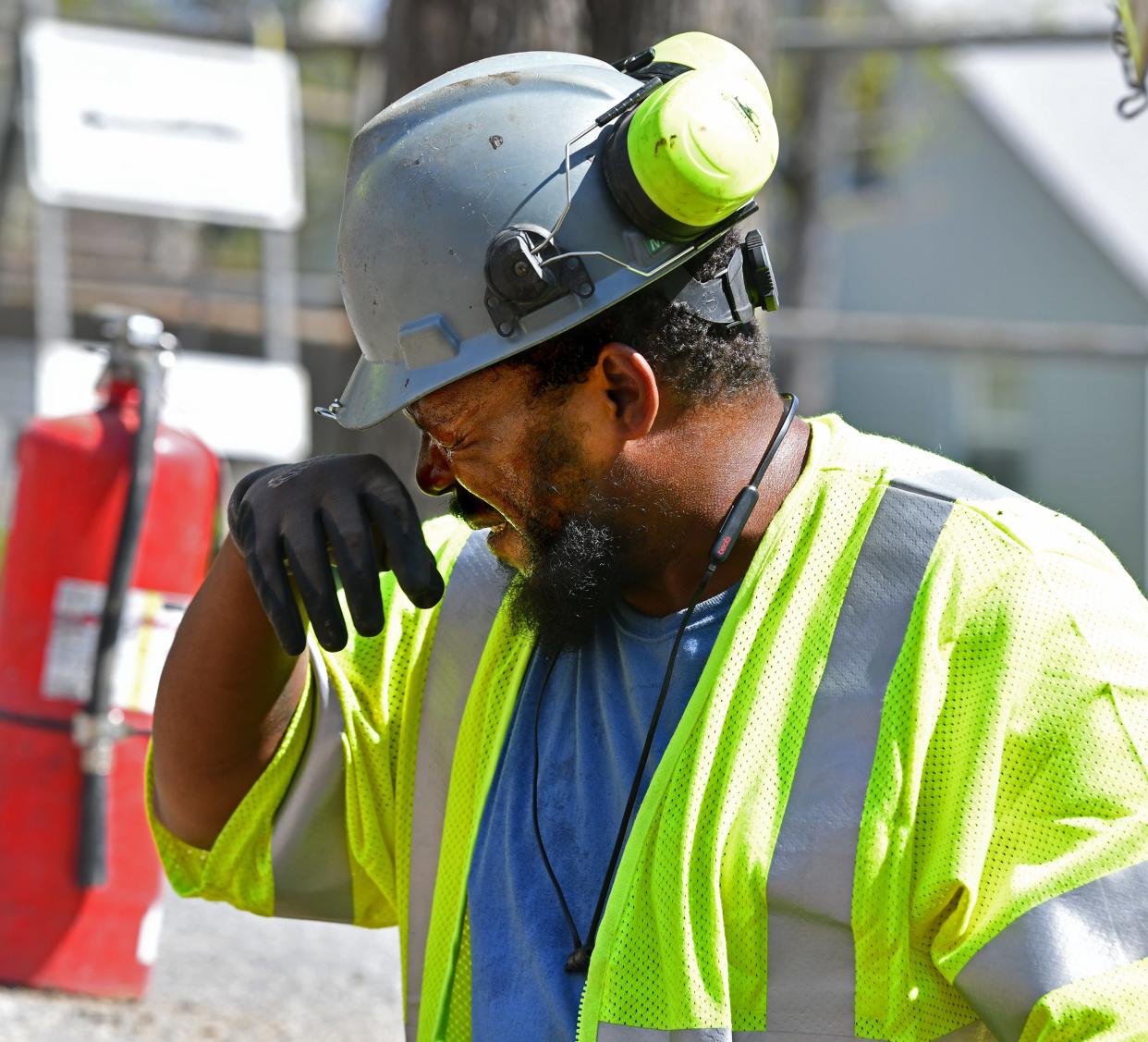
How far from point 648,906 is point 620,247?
798mm

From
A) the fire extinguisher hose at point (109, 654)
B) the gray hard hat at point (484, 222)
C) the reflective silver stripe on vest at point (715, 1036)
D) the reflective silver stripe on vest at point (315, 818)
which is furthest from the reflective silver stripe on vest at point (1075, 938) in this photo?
the fire extinguisher hose at point (109, 654)

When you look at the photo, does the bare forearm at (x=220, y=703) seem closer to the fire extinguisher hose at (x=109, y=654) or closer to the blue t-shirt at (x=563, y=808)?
the blue t-shirt at (x=563, y=808)

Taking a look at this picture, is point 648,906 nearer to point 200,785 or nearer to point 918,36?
point 200,785

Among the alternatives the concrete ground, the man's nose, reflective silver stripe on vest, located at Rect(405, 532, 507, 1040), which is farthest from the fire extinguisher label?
the man's nose

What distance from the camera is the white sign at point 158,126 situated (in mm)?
6180

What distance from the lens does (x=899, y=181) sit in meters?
19.5

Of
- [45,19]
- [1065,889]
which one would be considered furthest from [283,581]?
[45,19]

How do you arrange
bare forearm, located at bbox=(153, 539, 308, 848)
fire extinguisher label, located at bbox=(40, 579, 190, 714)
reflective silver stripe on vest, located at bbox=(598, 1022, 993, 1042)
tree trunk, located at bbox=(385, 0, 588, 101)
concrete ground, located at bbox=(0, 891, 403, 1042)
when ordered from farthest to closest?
tree trunk, located at bbox=(385, 0, 588, 101) → fire extinguisher label, located at bbox=(40, 579, 190, 714) → concrete ground, located at bbox=(0, 891, 403, 1042) → bare forearm, located at bbox=(153, 539, 308, 848) → reflective silver stripe on vest, located at bbox=(598, 1022, 993, 1042)

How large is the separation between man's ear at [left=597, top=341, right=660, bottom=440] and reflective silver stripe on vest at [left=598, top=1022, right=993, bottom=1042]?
728mm

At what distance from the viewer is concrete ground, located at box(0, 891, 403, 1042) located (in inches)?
163

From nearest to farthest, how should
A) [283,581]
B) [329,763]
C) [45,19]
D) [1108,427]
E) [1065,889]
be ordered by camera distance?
[1065,889] → [283,581] → [329,763] → [45,19] → [1108,427]

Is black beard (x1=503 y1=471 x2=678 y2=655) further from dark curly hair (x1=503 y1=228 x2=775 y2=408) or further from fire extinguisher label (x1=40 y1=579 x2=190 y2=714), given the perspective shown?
fire extinguisher label (x1=40 y1=579 x2=190 y2=714)

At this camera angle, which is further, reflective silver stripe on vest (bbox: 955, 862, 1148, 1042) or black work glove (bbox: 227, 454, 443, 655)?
black work glove (bbox: 227, 454, 443, 655)

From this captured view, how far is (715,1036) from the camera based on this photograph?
1.86 m
